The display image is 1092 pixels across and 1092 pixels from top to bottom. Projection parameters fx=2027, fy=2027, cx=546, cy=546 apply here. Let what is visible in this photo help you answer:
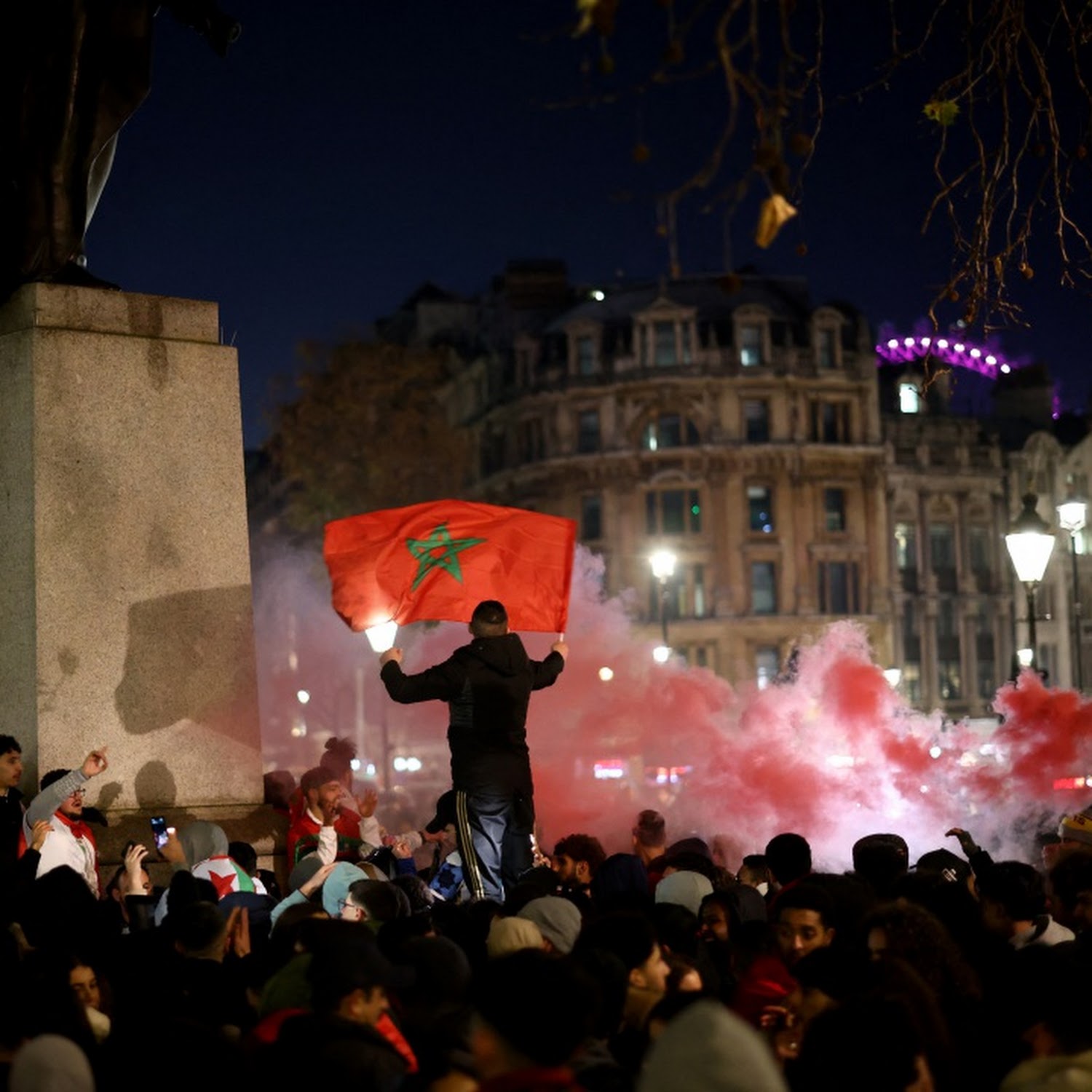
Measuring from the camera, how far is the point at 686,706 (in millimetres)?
31422

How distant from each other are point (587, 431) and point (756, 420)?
256 inches

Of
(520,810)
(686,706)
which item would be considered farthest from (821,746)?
(520,810)

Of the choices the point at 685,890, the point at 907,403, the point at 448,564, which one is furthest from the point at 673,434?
the point at 685,890

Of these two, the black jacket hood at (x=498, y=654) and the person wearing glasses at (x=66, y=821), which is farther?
the black jacket hood at (x=498, y=654)

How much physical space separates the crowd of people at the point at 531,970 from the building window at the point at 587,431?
67.1m

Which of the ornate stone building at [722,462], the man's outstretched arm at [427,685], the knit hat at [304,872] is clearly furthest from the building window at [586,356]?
the knit hat at [304,872]

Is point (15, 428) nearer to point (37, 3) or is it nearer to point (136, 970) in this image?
point (37, 3)

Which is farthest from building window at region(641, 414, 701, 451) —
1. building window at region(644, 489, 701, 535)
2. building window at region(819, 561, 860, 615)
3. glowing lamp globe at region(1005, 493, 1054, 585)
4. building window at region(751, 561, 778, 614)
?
glowing lamp globe at region(1005, 493, 1054, 585)

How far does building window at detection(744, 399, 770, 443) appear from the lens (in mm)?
77438

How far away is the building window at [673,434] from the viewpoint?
253 ft

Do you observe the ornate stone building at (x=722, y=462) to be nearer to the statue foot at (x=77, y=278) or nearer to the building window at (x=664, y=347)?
the building window at (x=664, y=347)

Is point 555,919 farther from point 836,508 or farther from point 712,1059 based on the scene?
point 836,508

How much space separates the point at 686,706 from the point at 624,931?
24556 millimetres

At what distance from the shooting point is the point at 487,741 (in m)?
10.5
